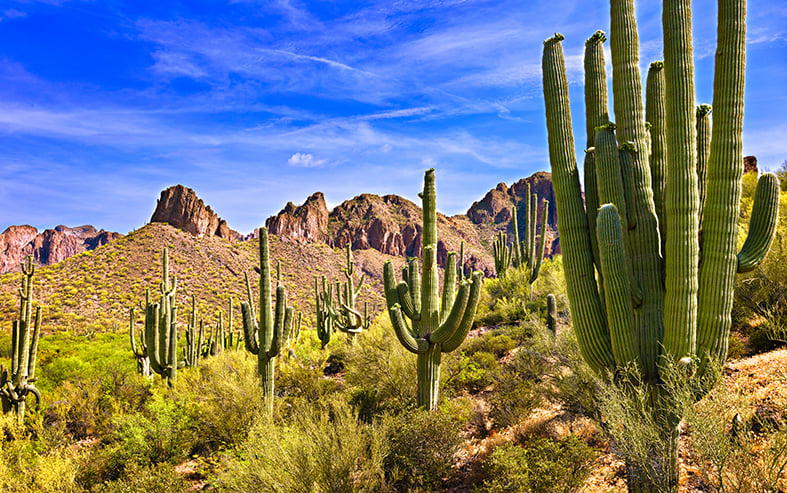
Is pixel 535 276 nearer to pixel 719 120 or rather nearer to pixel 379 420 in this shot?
pixel 379 420

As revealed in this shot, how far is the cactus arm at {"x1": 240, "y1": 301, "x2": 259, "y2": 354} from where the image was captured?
1030cm

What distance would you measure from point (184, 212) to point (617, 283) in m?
62.8

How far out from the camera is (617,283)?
16.6 feet

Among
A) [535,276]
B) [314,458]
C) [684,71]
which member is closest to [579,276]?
[684,71]

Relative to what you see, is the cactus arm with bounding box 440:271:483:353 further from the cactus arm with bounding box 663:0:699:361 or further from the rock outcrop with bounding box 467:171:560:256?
the rock outcrop with bounding box 467:171:560:256

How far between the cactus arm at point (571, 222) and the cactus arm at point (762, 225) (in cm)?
158

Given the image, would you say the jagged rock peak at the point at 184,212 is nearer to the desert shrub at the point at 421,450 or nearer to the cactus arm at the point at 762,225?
the desert shrub at the point at 421,450

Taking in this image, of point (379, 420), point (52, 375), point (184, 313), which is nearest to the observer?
point (379, 420)

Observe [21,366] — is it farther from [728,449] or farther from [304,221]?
[304,221]

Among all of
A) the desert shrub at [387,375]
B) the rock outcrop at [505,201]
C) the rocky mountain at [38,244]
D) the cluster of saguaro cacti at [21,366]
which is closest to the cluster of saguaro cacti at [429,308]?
the desert shrub at [387,375]

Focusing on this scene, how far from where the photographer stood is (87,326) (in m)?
34.2

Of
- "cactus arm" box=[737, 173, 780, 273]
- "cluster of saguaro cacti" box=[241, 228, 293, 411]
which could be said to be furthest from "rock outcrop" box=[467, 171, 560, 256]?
"cactus arm" box=[737, 173, 780, 273]

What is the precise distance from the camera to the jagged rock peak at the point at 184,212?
59094mm

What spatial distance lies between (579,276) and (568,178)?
1.31m
